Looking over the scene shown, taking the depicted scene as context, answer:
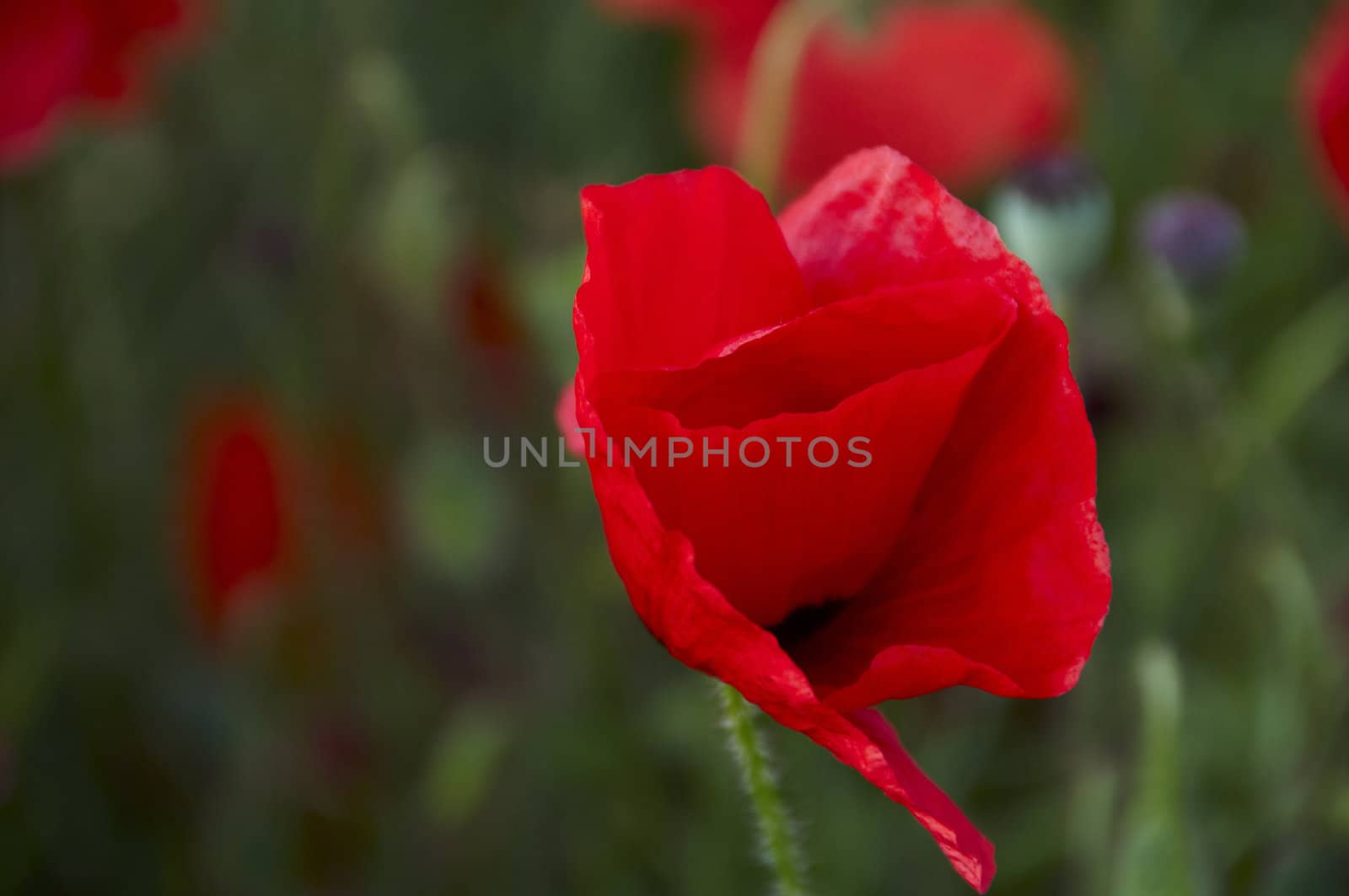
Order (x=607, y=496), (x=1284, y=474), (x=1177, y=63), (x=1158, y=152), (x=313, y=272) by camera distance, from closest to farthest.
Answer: (x=607, y=496), (x=1284, y=474), (x=313, y=272), (x=1158, y=152), (x=1177, y=63)

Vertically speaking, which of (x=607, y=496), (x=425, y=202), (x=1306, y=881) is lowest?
(x=1306, y=881)

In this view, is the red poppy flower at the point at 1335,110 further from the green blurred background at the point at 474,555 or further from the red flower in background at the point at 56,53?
the red flower in background at the point at 56,53

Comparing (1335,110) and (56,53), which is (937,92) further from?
(56,53)

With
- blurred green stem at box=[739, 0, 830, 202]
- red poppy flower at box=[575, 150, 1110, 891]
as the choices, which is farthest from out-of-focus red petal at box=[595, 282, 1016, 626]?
blurred green stem at box=[739, 0, 830, 202]

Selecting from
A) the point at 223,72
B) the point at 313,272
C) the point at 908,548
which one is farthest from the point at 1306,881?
the point at 223,72

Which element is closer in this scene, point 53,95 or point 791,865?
point 791,865

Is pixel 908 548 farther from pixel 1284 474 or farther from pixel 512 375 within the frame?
pixel 512 375

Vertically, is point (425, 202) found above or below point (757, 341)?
below
